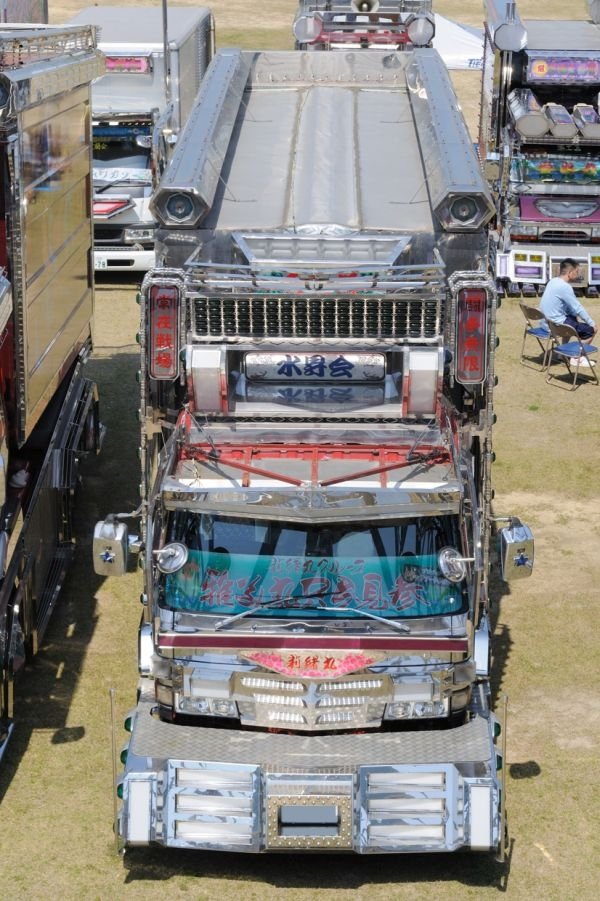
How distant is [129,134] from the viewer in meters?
21.8

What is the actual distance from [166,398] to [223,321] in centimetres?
74

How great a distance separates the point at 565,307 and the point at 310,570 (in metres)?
10.5

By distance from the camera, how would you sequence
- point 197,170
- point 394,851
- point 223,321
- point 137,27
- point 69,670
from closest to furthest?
point 394,851 → point 223,321 → point 197,170 → point 69,670 → point 137,27

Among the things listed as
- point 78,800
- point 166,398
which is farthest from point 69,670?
point 166,398

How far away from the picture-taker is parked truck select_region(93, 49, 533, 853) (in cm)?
865

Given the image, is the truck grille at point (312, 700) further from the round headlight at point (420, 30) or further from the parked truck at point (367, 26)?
the round headlight at point (420, 30)

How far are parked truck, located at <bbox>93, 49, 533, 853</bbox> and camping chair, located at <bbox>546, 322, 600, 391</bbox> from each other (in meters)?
7.94

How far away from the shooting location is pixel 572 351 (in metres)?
18.2

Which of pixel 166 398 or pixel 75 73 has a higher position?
pixel 75 73

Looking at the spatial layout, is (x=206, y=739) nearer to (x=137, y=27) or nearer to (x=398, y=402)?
(x=398, y=402)

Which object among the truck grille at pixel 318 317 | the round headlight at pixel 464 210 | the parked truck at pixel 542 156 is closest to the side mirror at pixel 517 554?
the truck grille at pixel 318 317

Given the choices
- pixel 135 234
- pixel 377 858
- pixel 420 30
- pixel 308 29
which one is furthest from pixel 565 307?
pixel 377 858

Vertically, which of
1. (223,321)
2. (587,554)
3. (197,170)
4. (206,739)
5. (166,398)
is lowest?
(587,554)

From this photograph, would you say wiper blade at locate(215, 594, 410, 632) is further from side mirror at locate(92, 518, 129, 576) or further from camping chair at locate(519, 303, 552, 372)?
camping chair at locate(519, 303, 552, 372)
